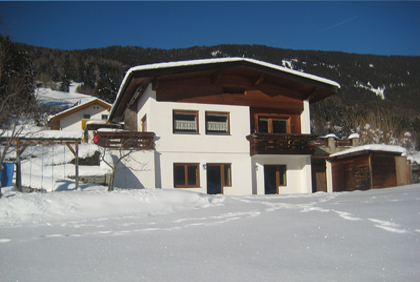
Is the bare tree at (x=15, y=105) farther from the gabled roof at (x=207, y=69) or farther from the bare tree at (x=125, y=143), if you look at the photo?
the gabled roof at (x=207, y=69)

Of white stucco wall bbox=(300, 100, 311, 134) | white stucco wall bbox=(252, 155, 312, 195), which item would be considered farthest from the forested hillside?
white stucco wall bbox=(252, 155, 312, 195)

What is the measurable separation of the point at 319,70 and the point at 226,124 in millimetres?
82130

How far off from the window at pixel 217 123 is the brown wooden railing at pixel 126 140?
109 inches

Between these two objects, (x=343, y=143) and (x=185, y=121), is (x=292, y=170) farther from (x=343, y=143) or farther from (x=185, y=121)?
(x=185, y=121)

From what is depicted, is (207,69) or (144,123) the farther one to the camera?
(144,123)

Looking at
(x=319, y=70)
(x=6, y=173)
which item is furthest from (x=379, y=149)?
(x=319, y=70)

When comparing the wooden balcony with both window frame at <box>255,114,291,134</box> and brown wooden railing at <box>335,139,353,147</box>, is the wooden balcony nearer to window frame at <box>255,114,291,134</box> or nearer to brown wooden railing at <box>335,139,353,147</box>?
window frame at <box>255,114,291,134</box>

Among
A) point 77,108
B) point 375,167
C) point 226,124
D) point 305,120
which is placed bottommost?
point 375,167

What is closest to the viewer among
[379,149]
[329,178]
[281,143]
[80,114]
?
[281,143]

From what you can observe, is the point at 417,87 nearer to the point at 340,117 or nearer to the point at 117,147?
the point at 340,117

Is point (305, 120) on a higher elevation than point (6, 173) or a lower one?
higher

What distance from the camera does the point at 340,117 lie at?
4934 centimetres

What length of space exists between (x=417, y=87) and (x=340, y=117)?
143 ft

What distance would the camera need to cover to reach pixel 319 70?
3639 inches
